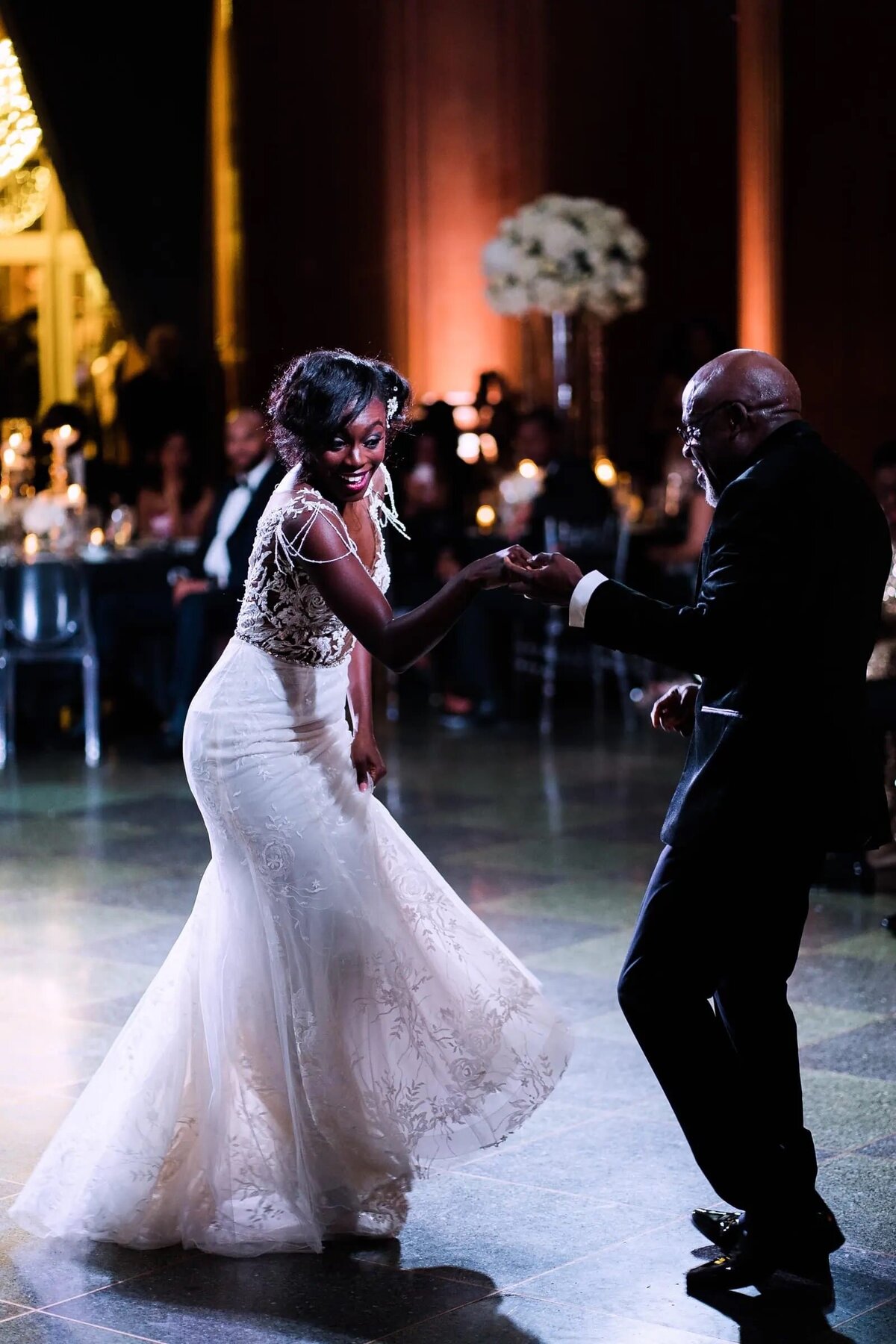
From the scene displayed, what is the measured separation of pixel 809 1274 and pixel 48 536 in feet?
23.0

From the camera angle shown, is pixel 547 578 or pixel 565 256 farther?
pixel 565 256

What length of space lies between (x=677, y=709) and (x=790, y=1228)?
810 millimetres

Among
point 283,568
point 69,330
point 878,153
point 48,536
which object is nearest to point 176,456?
point 48,536

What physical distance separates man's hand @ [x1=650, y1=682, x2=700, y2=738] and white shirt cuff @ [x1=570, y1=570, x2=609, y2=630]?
34cm

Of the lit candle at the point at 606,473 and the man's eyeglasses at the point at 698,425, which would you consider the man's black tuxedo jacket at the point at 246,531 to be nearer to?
the lit candle at the point at 606,473

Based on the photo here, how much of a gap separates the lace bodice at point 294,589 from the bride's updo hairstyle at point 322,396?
9 cm

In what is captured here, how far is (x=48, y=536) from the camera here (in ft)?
30.3

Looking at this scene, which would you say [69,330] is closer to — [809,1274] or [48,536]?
[48,536]

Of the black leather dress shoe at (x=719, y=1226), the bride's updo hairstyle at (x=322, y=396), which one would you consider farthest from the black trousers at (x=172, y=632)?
the black leather dress shoe at (x=719, y=1226)

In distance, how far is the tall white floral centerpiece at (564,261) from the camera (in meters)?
10.6

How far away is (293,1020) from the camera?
307cm

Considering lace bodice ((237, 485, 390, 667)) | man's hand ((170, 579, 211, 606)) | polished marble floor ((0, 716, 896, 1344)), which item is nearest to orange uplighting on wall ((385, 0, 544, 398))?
man's hand ((170, 579, 211, 606))

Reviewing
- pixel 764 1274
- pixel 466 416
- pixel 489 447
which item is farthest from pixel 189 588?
pixel 764 1274

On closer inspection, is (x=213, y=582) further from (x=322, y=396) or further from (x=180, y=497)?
(x=322, y=396)
